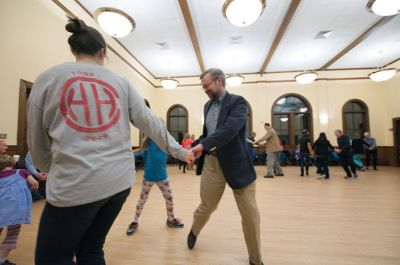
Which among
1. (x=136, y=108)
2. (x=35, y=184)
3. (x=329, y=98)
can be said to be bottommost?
(x=35, y=184)

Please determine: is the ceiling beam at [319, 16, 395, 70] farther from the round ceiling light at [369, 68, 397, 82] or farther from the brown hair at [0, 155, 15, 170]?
the brown hair at [0, 155, 15, 170]

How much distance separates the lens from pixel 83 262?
93cm

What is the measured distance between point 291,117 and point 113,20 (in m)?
8.48

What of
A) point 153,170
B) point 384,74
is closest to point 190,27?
point 153,170

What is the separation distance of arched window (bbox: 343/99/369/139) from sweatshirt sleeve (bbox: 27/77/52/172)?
1129 centimetres

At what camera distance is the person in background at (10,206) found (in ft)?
5.65

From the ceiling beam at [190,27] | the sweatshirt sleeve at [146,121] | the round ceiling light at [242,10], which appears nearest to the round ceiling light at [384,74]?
the round ceiling light at [242,10]

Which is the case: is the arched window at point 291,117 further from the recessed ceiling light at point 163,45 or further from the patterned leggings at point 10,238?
the patterned leggings at point 10,238

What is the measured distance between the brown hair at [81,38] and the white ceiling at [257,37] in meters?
4.80

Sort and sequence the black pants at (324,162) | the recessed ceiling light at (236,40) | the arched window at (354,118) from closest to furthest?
the black pants at (324,162) < the recessed ceiling light at (236,40) < the arched window at (354,118)

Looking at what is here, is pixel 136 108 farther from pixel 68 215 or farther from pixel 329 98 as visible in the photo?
pixel 329 98

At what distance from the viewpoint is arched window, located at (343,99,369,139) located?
9773 millimetres

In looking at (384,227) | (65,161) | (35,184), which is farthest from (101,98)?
(384,227)

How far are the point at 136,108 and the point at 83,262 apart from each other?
2.25 feet
